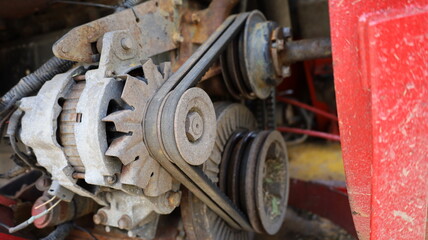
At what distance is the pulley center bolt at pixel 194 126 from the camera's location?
1.08 m

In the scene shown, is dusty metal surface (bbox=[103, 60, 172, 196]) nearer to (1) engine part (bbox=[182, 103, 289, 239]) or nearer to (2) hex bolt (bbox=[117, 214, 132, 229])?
(2) hex bolt (bbox=[117, 214, 132, 229])

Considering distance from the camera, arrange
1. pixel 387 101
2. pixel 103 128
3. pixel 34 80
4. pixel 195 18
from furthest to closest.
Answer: pixel 195 18 < pixel 34 80 < pixel 103 128 < pixel 387 101

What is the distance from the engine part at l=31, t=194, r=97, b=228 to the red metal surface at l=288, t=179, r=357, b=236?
49.7 inches

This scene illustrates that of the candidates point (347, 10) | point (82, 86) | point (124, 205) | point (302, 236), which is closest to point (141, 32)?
point (82, 86)

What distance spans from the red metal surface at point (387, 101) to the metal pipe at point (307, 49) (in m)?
0.73

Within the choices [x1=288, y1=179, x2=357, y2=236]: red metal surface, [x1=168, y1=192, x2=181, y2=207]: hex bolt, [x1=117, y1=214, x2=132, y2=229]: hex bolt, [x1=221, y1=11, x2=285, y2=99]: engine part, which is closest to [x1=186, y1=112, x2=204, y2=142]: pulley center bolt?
[x1=168, y1=192, x2=181, y2=207]: hex bolt

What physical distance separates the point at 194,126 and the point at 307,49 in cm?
78

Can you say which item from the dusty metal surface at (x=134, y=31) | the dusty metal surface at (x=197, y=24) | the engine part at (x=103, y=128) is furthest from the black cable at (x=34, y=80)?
the dusty metal surface at (x=197, y=24)

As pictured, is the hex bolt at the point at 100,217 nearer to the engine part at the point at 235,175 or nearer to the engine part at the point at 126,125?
the engine part at the point at 126,125

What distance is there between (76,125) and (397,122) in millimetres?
825

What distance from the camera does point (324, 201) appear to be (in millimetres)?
2113

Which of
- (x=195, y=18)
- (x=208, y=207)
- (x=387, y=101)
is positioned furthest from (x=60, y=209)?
(x=387, y=101)

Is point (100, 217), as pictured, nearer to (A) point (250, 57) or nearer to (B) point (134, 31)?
(B) point (134, 31)

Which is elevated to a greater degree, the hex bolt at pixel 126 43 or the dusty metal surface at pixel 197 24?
the hex bolt at pixel 126 43
